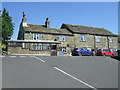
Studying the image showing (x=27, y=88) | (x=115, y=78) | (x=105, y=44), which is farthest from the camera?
(x=105, y=44)

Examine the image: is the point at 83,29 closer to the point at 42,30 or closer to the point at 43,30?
the point at 43,30

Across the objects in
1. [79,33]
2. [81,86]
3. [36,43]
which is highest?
[79,33]

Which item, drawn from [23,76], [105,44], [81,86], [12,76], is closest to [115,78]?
[81,86]

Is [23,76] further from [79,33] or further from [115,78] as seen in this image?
[79,33]

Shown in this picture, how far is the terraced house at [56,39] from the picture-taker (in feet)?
98.2

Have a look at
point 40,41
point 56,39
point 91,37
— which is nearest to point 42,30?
point 56,39

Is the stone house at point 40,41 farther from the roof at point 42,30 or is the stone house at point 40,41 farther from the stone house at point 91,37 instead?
the stone house at point 91,37

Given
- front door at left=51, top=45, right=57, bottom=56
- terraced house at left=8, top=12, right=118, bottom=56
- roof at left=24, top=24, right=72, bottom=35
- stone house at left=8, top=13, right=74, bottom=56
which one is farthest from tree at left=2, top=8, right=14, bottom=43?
front door at left=51, top=45, right=57, bottom=56

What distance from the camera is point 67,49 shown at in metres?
37.2

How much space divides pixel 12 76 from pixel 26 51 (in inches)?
766

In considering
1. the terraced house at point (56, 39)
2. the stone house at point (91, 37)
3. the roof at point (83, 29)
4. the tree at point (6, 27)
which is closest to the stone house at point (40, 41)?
the terraced house at point (56, 39)

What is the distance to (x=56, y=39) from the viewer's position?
122 ft

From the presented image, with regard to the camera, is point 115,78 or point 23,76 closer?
point 23,76

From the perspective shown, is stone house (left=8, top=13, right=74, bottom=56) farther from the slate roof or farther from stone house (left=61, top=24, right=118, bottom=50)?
stone house (left=61, top=24, right=118, bottom=50)
